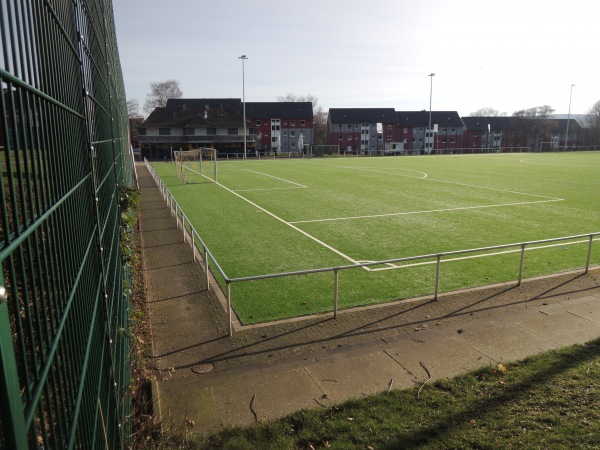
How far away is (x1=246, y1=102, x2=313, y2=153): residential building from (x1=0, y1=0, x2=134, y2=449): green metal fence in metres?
91.0

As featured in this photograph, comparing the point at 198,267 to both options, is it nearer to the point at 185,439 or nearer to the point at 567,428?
the point at 185,439

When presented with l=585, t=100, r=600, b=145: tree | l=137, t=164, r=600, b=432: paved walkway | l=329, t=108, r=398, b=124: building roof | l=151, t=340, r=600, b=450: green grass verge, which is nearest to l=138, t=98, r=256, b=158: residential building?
l=329, t=108, r=398, b=124: building roof

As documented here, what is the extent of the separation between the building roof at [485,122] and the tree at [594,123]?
19.1m

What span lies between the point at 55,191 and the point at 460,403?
476 cm

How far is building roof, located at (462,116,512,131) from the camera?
111 m

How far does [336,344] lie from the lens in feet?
22.8

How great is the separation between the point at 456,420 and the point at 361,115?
101661 millimetres

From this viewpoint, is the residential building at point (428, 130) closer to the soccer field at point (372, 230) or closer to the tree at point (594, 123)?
the tree at point (594, 123)

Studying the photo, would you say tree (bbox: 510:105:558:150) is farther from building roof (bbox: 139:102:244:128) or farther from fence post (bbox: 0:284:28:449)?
fence post (bbox: 0:284:28:449)

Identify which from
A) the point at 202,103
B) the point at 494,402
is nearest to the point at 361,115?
the point at 202,103

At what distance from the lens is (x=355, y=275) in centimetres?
1066

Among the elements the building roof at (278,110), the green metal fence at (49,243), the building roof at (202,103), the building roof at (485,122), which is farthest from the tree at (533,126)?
the green metal fence at (49,243)

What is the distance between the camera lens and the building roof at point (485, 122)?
111 metres

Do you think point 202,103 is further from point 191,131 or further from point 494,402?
point 494,402
